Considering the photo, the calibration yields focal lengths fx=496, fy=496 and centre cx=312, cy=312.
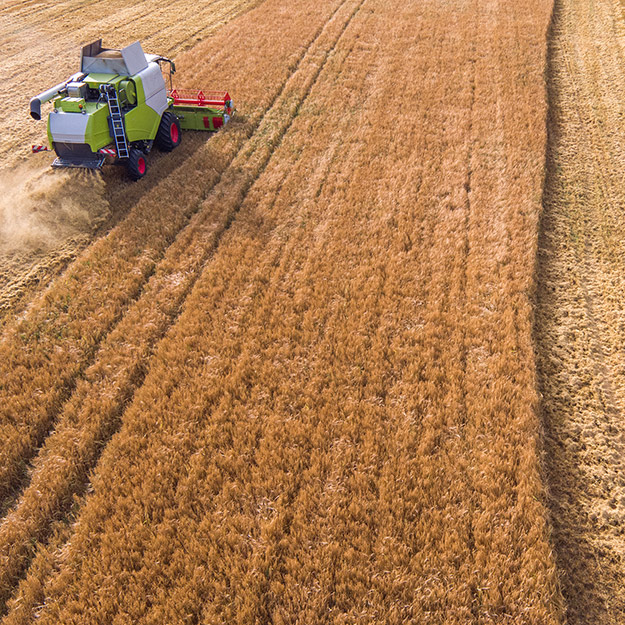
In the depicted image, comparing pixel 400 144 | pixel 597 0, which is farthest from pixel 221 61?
pixel 597 0

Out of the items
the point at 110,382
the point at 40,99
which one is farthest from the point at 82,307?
the point at 40,99

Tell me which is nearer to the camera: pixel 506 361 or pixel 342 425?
pixel 342 425

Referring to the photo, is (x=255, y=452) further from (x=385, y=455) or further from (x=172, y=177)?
(x=172, y=177)

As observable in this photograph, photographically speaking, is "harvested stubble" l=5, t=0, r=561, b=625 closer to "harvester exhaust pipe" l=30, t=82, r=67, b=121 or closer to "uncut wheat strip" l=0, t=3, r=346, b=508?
"uncut wheat strip" l=0, t=3, r=346, b=508

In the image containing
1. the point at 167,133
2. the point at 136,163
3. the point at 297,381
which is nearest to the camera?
the point at 297,381

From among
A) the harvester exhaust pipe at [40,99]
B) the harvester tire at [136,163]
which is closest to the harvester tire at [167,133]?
the harvester tire at [136,163]

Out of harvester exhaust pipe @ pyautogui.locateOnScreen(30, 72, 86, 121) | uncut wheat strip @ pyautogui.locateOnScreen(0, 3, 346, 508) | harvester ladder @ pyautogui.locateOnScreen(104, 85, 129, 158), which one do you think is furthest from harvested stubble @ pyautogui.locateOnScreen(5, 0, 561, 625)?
harvester exhaust pipe @ pyautogui.locateOnScreen(30, 72, 86, 121)

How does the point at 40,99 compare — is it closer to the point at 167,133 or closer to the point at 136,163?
the point at 136,163
